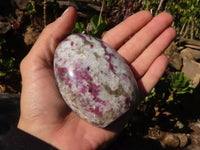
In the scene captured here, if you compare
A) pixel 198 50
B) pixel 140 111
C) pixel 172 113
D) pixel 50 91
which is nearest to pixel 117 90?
pixel 50 91

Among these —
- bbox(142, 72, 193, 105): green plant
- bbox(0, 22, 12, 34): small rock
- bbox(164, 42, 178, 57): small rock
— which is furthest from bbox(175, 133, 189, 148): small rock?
bbox(0, 22, 12, 34): small rock

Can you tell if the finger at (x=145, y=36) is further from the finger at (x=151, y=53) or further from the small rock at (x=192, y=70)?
the small rock at (x=192, y=70)

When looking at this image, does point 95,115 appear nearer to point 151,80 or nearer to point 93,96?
point 93,96

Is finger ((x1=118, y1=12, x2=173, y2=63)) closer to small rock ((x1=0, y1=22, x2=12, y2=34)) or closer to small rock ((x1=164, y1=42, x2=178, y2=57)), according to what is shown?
small rock ((x1=164, y1=42, x2=178, y2=57))

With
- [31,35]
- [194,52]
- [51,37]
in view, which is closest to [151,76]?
[51,37]

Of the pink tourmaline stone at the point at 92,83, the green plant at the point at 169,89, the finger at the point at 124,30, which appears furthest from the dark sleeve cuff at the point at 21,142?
the green plant at the point at 169,89

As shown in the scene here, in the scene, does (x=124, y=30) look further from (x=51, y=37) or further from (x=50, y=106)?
(x=50, y=106)

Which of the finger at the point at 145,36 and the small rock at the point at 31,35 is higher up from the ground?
the finger at the point at 145,36
